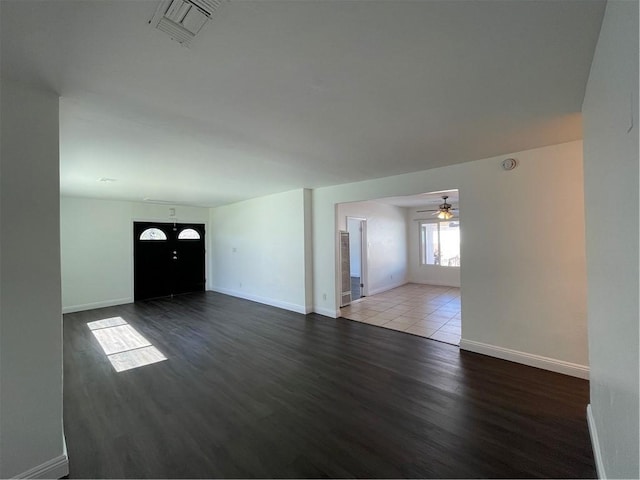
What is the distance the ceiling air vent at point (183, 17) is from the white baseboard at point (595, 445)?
3128 mm

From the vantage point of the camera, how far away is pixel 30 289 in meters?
1.58

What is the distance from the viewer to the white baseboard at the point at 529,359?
9.14 feet

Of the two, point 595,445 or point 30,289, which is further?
point 595,445

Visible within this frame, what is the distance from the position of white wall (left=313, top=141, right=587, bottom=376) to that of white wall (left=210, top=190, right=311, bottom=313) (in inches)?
110

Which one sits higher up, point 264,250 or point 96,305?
point 264,250

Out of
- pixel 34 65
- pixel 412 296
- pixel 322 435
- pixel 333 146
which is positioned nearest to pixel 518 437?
pixel 322 435

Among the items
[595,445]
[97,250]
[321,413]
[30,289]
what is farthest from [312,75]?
[97,250]

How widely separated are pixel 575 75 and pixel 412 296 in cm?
580

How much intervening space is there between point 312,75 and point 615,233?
172 cm

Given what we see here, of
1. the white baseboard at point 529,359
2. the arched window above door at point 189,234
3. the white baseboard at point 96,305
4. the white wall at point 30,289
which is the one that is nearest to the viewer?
the white wall at point 30,289

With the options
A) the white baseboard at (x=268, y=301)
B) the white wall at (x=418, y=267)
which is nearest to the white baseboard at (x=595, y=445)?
the white baseboard at (x=268, y=301)

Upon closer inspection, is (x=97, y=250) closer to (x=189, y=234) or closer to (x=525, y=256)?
(x=189, y=234)

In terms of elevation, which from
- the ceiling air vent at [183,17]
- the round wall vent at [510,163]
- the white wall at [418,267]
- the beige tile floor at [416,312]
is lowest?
the beige tile floor at [416,312]

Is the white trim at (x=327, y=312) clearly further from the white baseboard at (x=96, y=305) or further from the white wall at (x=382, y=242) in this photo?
the white baseboard at (x=96, y=305)
